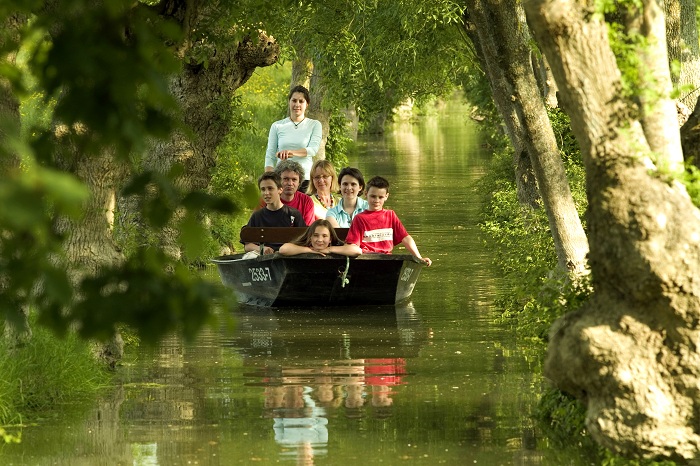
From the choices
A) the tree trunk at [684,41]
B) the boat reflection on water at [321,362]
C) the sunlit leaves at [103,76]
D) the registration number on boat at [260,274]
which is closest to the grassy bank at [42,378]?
the boat reflection on water at [321,362]

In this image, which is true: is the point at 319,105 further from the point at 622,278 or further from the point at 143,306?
the point at 143,306

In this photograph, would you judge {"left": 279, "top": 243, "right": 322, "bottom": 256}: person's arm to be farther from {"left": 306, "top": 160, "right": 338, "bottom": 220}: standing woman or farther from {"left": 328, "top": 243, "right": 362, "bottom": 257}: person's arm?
{"left": 306, "top": 160, "right": 338, "bottom": 220}: standing woman

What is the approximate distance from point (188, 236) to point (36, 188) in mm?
794

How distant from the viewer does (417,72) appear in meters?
27.3

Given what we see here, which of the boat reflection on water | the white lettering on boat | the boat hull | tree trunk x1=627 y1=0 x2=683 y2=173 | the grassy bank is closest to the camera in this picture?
tree trunk x1=627 y1=0 x2=683 y2=173

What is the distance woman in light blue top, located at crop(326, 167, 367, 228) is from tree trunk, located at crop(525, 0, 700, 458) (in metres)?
8.72

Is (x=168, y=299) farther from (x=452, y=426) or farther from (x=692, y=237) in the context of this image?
(x=452, y=426)

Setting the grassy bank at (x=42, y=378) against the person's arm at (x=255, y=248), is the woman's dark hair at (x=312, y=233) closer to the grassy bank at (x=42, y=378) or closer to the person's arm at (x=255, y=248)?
the person's arm at (x=255, y=248)

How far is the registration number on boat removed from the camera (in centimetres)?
1590

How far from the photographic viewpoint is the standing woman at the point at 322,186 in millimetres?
17250

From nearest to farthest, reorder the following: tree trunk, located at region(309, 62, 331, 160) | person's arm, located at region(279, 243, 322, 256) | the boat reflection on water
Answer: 1. the boat reflection on water
2. person's arm, located at region(279, 243, 322, 256)
3. tree trunk, located at region(309, 62, 331, 160)

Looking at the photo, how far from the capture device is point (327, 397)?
10.6 meters

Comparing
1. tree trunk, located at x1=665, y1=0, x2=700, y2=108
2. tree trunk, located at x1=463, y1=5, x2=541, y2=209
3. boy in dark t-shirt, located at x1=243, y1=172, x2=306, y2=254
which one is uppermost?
tree trunk, located at x1=665, y1=0, x2=700, y2=108

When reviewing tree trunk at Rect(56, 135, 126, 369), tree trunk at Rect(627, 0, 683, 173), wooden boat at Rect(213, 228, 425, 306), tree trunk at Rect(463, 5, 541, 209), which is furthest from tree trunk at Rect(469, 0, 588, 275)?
tree trunk at Rect(627, 0, 683, 173)
